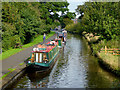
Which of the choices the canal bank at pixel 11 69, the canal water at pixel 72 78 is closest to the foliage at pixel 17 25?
the canal bank at pixel 11 69

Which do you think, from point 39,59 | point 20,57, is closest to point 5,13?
point 20,57

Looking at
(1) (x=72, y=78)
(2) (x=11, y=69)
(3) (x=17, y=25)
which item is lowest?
(1) (x=72, y=78)

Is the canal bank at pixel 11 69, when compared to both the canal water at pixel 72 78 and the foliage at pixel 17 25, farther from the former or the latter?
the foliage at pixel 17 25

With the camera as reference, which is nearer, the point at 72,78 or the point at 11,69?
the point at 72,78

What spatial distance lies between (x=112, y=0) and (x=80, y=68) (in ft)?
62.1

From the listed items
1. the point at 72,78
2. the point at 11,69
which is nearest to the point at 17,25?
the point at 11,69

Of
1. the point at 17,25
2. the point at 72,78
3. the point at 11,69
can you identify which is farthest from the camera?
the point at 17,25

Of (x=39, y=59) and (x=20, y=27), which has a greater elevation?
(x=20, y=27)

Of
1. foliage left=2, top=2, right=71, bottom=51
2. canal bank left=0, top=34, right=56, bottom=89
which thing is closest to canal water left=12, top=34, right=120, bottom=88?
canal bank left=0, top=34, right=56, bottom=89

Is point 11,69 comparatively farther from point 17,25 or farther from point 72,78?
point 17,25

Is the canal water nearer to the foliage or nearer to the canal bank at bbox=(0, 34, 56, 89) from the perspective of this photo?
the canal bank at bbox=(0, 34, 56, 89)

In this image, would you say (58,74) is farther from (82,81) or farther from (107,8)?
(107,8)

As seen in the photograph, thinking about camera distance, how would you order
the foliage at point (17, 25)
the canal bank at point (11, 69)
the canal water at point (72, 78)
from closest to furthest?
the canal bank at point (11, 69) < the canal water at point (72, 78) < the foliage at point (17, 25)

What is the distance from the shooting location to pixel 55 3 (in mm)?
72562
